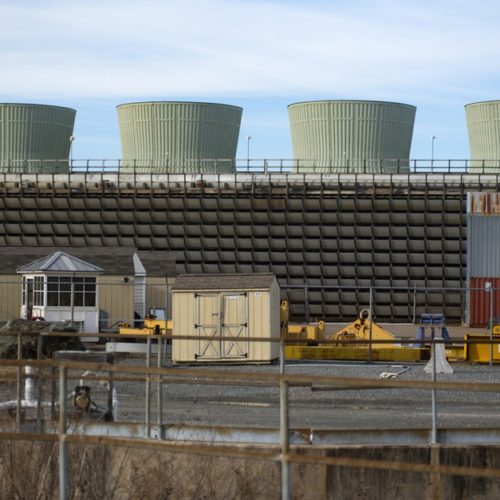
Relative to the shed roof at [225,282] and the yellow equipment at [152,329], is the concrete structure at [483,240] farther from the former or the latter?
the shed roof at [225,282]

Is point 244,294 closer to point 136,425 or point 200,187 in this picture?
Result: point 136,425

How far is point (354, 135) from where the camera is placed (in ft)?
210

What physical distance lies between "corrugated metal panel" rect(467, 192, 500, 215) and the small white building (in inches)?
793

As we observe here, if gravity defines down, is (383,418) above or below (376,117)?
below

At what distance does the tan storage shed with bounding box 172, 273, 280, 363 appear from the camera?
30391 mm

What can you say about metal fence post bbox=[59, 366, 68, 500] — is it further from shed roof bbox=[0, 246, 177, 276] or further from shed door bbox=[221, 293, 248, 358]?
shed roof bbox=[0, 246, 177, 276]

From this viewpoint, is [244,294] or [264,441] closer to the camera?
[264,441]

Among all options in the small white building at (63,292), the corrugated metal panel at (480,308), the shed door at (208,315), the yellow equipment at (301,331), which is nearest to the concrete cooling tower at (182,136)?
the corrugated metal panel at (480,308)

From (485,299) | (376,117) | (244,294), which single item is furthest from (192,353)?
(376,117)

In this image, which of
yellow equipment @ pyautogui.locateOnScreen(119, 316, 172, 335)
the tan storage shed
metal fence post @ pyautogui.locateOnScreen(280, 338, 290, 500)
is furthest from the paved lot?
yellow equipment @ pyautogui.locateOnScreen(119, 316, 172, 335)

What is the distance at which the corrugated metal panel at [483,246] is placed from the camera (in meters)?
52.4

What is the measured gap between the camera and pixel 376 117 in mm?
63844

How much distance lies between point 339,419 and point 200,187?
40.1 metres

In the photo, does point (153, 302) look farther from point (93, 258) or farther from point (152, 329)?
point (152, 329)
